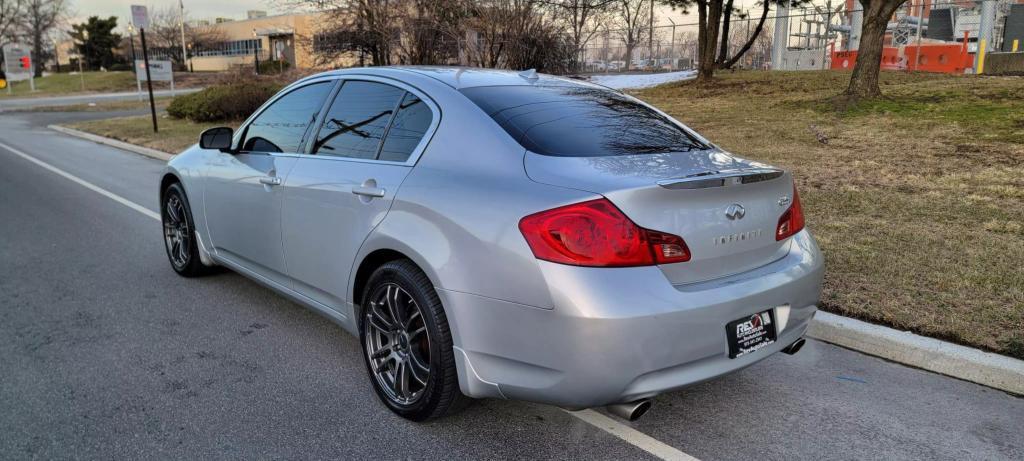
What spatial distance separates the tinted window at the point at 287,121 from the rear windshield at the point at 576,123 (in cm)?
120

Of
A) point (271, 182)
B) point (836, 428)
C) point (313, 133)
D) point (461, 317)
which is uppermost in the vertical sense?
point (313, 133)

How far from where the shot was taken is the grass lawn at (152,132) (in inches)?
614

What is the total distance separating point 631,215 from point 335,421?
5.50 feet

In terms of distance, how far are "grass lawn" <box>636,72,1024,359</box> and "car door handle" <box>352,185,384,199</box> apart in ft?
9.65

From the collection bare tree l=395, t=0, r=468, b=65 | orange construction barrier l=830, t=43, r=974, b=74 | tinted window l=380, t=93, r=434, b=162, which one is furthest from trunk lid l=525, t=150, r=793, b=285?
orange construction barrier l=830, t=43, r=974, b=74

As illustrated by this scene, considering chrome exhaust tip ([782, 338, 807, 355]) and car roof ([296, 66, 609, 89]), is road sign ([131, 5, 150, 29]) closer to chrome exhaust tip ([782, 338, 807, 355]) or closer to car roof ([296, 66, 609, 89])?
car roof ([296, 66, 609, 89])

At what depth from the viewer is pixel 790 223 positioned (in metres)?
3.21

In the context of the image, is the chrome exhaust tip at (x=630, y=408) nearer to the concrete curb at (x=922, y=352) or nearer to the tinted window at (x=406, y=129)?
the tinted window at (x=406, y=129)

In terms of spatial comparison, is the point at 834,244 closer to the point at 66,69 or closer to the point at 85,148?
the point at 85,148

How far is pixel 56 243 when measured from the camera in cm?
682

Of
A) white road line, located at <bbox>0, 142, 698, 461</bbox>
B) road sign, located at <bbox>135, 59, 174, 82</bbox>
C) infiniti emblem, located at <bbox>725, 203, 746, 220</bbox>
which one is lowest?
white road line, located at <bbox>0, 142, 698, 461</bbox>

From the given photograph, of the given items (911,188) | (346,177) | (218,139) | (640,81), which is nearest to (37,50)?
(640,81)

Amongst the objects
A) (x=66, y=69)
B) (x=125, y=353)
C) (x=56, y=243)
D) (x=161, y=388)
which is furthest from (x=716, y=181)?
(x=66, y=69)

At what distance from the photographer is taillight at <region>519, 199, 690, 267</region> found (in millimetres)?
2551
